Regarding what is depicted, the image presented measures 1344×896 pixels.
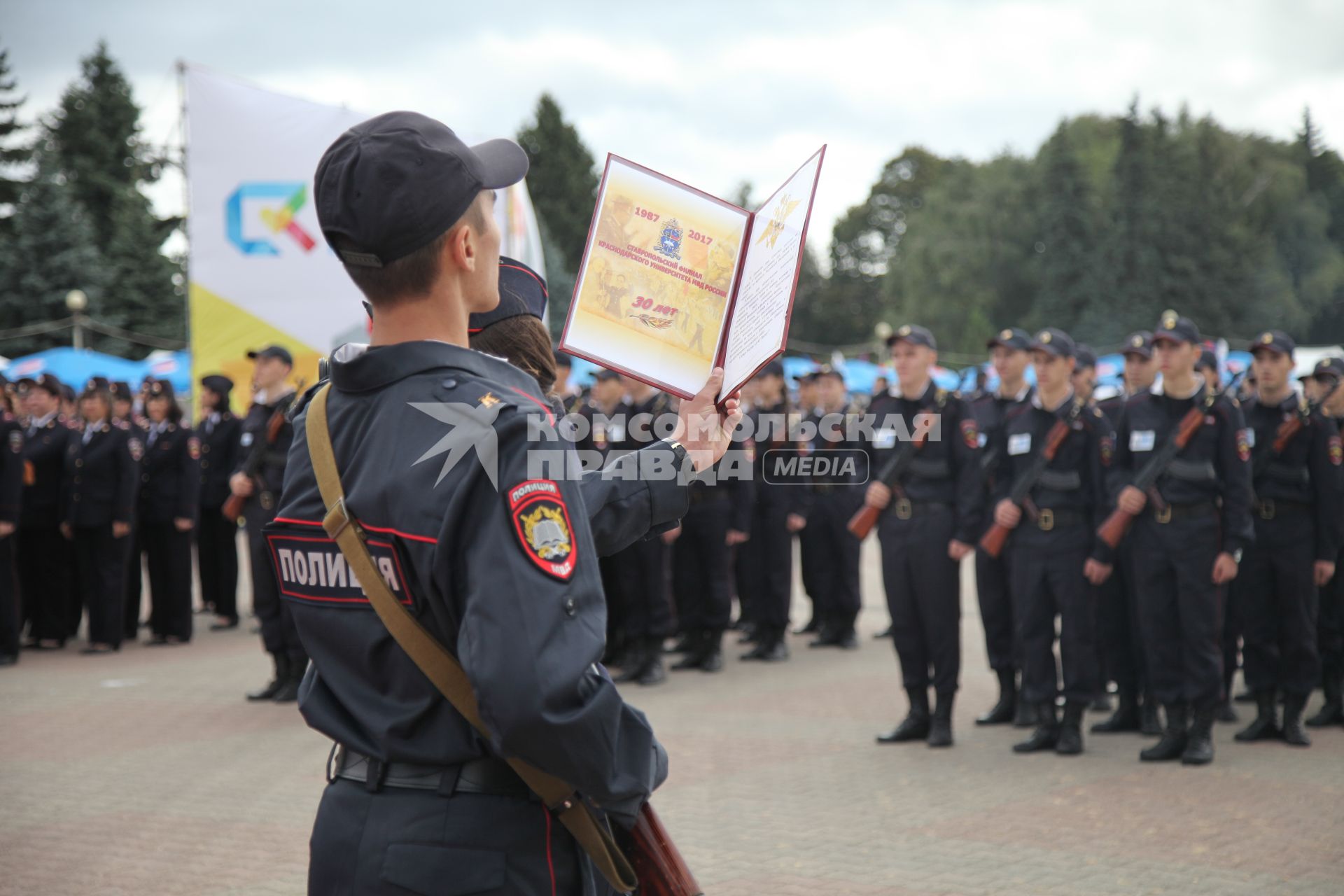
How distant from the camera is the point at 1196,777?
264 inches

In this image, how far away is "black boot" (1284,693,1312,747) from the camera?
7438 millimetres

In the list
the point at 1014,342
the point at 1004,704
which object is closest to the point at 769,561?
the point at 1004,704

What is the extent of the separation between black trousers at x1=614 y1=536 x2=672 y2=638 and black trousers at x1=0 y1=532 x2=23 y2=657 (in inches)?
218

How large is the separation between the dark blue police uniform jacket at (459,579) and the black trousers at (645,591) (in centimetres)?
803

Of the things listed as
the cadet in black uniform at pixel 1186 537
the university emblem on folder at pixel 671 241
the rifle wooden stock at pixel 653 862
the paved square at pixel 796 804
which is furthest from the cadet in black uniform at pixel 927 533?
the rifle wooden stock at pixel 653 862

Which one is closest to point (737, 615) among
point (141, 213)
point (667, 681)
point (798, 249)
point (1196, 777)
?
point (667, 681)

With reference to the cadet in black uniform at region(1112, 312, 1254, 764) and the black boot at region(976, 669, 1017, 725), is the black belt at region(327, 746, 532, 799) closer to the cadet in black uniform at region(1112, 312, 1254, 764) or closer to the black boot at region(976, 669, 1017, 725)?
the cadet in black uniform at region(1112, 312, 1254, 764)

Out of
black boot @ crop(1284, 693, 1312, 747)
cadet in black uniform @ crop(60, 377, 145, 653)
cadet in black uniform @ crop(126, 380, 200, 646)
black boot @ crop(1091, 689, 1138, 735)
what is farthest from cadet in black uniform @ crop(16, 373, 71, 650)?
black boot @ crop(1284, 693, 1312, 747)

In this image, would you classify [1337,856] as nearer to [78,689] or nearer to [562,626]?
[562,626]

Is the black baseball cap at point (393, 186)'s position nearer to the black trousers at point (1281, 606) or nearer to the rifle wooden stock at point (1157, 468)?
the rifle wooden stock at point (1157, 468)

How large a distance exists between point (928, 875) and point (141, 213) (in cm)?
4824

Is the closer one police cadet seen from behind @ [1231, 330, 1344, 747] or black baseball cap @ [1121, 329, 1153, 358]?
police cadet seen from behind @ [1231, 330, 1344, 747]

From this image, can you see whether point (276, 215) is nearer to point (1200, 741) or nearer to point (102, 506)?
point (102, 506)

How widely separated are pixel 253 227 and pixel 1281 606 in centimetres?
1134
